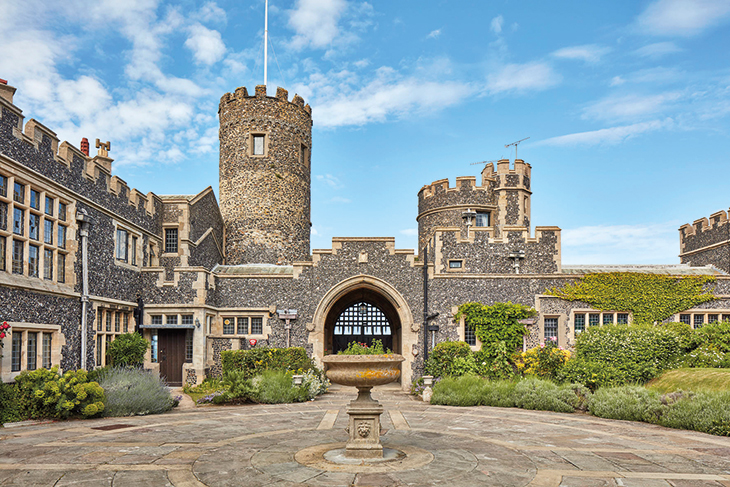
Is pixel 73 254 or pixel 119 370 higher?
pixel 73 254

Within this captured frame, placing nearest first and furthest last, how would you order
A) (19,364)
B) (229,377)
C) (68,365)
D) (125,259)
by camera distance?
1. (19,364)
2. (68,365)
3. (229,377)
4. (125,259)

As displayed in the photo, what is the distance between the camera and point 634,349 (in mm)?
16328

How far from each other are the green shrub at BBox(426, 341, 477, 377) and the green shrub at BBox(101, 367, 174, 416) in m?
8.83

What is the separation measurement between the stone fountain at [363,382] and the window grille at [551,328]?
44.0 feet

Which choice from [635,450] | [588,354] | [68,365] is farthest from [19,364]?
[588,354]

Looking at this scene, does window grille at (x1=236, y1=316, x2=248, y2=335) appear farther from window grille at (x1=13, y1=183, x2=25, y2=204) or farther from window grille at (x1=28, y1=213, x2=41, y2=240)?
window grille at (x1=13, y1=183, x2=25, y2=204)

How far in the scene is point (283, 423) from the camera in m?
11.9

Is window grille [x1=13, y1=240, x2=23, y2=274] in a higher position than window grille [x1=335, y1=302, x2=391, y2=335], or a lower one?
higher

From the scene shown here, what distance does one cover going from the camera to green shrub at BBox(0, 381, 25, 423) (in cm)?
1153

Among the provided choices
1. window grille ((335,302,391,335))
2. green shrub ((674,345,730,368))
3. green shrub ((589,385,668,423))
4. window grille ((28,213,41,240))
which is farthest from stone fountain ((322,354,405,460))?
window grille ((335,302,391,335))

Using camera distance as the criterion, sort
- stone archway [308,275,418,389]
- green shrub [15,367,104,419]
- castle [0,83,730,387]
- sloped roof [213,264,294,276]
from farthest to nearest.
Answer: sloped roof [213,264,294,276]
stone archway [308,275,418,389]
castle [0,83,730,387]
green shrub [15,367,104,419]

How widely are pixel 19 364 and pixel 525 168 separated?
23134mm

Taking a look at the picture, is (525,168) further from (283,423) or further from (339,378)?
(339,378)

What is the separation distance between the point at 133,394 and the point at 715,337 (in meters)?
17.6
